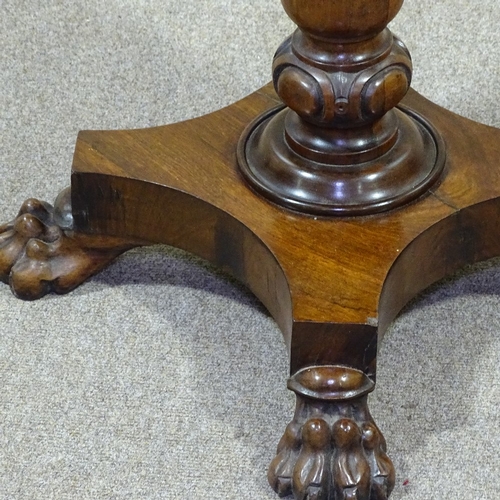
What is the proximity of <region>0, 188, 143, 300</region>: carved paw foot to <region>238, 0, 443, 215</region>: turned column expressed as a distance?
18 centimetres

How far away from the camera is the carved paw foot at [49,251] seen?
1.37 metres

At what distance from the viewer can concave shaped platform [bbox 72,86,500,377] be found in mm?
1150

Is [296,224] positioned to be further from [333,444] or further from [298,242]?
[333,444]

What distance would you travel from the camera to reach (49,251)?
1.37m

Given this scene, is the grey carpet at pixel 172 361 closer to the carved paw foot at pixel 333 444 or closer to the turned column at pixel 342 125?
the carved paw foot at pixel 333 444

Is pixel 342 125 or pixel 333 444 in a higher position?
pixel 342 125

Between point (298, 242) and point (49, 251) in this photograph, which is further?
point (49, 251)

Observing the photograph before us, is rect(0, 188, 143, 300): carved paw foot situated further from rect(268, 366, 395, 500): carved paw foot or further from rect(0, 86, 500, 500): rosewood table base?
rect(268, 366, 395, 500): carved paw foot

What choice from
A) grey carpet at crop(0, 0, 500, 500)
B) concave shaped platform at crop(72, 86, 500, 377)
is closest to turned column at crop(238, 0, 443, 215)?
concave shaped platform at crop(72, 86, 500, 377)

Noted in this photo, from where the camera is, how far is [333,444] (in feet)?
3.79

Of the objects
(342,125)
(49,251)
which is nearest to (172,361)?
(49,251)

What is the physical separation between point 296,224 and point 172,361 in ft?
0.63

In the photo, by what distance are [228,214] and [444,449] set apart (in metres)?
0.29

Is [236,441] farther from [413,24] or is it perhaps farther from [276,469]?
[413,24]
